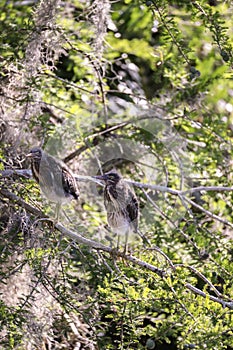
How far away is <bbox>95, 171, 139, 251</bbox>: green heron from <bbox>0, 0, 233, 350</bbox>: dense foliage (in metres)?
0.17

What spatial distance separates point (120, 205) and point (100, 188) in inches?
50.4

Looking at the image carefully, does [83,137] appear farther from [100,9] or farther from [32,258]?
[32,258]

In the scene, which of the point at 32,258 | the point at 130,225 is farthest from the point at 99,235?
the point at 32,258

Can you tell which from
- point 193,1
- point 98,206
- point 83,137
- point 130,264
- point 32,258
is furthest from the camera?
point 98,206

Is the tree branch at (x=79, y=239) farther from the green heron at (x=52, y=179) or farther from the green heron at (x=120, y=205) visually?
the green heron at (x=120, y=205)

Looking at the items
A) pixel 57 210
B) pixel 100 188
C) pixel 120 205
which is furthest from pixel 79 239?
pixel 100 188

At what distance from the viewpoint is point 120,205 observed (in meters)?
4.26

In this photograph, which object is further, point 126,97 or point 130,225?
point 126,97

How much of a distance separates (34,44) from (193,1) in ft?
3.27

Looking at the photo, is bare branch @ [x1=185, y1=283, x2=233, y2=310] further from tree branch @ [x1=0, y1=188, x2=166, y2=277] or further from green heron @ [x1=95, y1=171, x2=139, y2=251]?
green heron @ [x1=95, y1=171, x2=139, y2=251]

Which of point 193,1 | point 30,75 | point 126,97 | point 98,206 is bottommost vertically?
point 98,206

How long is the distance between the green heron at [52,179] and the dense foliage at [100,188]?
7 centimetres

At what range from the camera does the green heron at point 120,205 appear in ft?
14.0

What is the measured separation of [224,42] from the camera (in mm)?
3967
